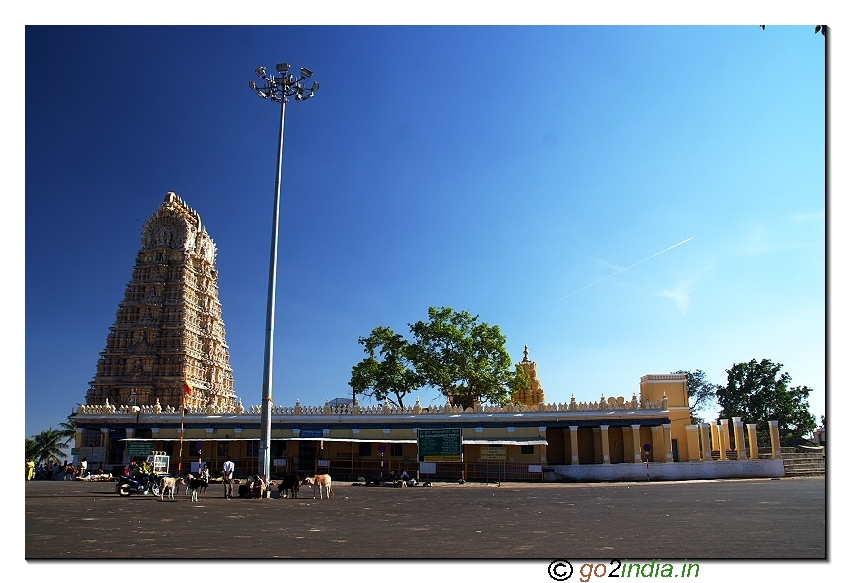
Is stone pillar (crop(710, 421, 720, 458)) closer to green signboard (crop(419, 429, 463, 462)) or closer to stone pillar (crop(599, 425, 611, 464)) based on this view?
stone pillar (crop(599, 425, 611, 464))

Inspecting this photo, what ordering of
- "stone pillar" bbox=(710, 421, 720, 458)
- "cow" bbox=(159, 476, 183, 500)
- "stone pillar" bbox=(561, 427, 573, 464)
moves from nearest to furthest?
"cow" bbox=(159, 476, 183, 500) < "stone pillar" bbox=(561, 427, 573, 464) < "stone pillar" bbox=(710, 421, 720, 458)

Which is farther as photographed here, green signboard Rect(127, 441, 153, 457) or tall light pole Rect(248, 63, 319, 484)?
green signboard Rect(127, 441, 153, 457)

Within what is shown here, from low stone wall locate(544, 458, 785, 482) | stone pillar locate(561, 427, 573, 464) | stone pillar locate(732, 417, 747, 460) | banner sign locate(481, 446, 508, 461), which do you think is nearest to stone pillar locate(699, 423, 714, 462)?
stone pillar locate(732, 417, 747, 460)

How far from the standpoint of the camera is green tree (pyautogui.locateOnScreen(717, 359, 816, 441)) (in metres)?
61.0

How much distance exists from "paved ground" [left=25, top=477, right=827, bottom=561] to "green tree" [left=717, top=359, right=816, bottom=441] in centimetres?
4257

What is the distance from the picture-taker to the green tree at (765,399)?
200ft

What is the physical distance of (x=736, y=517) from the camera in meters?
16.8

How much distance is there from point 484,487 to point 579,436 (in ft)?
41.2

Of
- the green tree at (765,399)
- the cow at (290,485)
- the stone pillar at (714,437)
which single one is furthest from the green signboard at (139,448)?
the green tree at (765,399)

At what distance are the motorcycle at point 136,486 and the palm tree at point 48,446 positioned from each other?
40.7 meters

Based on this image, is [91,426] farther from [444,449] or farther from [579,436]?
[579,436]

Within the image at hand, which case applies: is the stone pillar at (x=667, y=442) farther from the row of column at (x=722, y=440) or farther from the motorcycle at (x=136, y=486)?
the motorcycle at (x=136, y=486)

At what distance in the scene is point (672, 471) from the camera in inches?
1545

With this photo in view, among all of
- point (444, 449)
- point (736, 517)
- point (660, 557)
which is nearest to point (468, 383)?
point (444, 449)
